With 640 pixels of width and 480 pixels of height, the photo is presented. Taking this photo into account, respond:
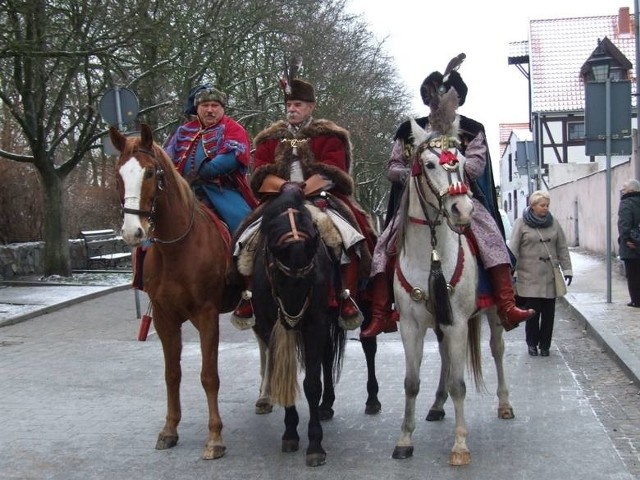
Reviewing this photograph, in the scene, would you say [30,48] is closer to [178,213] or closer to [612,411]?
[178,213]

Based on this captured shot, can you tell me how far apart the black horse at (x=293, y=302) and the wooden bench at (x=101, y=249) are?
16.7m

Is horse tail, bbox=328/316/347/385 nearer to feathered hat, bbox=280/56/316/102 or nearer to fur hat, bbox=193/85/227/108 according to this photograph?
feathered hat, bbox=280/56/316/102

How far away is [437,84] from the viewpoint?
5.83m

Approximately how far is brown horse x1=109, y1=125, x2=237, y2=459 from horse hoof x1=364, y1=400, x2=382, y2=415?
4.76ft

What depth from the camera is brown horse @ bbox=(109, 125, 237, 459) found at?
5645mm

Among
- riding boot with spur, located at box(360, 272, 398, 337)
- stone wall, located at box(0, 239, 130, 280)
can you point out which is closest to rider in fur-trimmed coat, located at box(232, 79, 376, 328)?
riding boot with spur, located at box(360, 272, 398, 337)

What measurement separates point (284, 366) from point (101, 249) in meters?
19.1

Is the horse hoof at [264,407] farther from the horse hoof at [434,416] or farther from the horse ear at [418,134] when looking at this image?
the horse ear at [418,134]

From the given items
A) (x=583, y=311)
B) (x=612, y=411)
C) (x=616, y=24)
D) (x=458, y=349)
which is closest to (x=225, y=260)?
(x=458, y=349)

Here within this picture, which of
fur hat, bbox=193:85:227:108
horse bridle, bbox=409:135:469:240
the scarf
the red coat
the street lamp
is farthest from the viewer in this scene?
the street lamp

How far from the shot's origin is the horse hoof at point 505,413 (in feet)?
21.8

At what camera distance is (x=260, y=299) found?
5895 millimetres

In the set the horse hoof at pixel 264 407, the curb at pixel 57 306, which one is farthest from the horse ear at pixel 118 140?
the curb at pixel 57 306

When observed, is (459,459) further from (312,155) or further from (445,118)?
(312,155)
